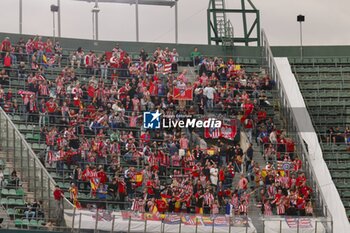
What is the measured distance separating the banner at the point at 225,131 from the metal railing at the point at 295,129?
2.20 metres

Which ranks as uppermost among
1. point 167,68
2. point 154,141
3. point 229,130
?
point 167,68

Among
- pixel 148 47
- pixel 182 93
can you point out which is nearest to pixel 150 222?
pixel 182 93

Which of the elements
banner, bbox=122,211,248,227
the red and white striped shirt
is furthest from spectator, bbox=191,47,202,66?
banner, bbox=122,211,248,227

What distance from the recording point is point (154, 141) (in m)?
44.5

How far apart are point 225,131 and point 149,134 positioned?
328 cm

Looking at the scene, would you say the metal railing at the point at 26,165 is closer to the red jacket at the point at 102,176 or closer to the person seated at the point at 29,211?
the person seated at the point at 29,211

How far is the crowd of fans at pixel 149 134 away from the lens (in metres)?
41.7

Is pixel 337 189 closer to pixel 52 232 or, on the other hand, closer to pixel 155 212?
pixel 155 212

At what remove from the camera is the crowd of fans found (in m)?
41.7

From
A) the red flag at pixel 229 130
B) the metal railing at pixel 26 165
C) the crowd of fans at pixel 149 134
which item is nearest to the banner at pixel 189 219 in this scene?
the crowd of fans at pixel 149 134

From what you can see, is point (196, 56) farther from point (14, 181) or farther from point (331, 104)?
point (14, 181)

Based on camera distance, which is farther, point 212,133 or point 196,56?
point 196,56

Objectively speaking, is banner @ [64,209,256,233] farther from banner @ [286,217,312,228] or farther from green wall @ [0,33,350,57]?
green wall @ [0,33,350,57]

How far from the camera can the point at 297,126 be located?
4794cm
